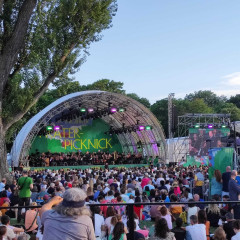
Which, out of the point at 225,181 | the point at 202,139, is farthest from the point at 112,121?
the point at 225,181

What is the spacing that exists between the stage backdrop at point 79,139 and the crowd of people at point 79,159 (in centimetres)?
251

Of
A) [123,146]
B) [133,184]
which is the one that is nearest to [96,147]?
[123,146]

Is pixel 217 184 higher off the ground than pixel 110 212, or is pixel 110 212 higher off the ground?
pixel 217 184

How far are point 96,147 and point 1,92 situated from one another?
20.3 meters

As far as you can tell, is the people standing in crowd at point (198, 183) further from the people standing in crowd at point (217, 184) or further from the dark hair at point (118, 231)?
the dark hair at point (118, 231)

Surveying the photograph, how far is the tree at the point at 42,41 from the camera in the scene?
19828 millimetres

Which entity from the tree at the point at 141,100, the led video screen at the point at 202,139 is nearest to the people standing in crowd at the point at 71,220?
the led video screen at the point at 202,139

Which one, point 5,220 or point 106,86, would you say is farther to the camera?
point 106,86

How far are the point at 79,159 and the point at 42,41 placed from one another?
14.7 m

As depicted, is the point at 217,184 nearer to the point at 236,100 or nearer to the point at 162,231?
the point at 162,231

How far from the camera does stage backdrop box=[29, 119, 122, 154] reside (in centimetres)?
3678

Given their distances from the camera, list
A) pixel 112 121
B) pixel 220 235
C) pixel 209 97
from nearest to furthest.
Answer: pixel 220 235 → pixel 112 121 → pixel 209 97

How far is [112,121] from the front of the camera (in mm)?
38188

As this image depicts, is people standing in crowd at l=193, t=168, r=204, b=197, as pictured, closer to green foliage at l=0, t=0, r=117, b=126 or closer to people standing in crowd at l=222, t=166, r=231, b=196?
people standing in crowd at l=222, t=166, r=231, b=196
